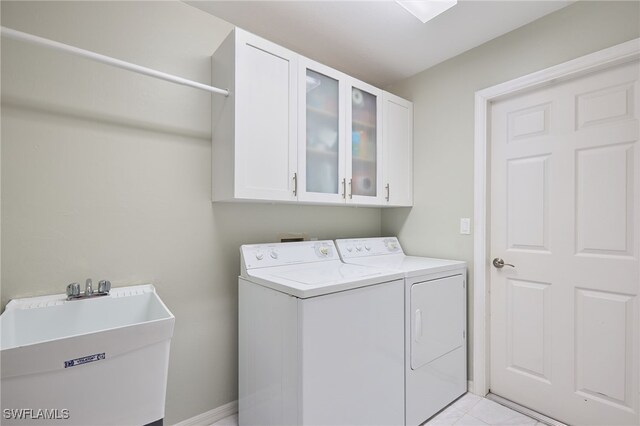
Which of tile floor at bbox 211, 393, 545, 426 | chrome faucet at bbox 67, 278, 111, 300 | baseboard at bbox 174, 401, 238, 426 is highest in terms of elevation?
chrome faucet at bbox 67, 278, 111, 300

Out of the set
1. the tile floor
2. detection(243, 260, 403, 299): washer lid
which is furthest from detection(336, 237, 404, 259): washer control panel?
the tile floor

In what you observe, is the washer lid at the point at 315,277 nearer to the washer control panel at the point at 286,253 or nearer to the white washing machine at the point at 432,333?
the washer control panel at the point at 286,253

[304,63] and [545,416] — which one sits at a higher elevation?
[304,63]

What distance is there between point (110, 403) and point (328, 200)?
56.3 inches

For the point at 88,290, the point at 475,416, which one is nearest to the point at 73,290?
the point at 88,290

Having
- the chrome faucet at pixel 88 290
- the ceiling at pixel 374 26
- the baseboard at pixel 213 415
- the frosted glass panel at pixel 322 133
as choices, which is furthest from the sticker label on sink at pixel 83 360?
the ceiling at pixel 374 26

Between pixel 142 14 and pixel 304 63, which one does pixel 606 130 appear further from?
pixel 142 14

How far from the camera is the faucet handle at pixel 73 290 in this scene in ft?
4.44

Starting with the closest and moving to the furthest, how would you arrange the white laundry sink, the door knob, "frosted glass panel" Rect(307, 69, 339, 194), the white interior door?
the white laundry sink, the white interior door, "frosted glass panel" Rect(307, 69, 339, 194), the door knob

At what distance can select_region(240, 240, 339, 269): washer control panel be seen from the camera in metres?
1.80

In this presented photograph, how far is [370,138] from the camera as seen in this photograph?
229cm

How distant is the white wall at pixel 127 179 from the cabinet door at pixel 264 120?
0.35 metres

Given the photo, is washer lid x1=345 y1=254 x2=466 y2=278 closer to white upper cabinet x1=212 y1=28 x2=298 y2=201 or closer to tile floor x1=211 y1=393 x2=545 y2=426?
white upper cabinet x1=212 y1=28 x2=298 y2=201

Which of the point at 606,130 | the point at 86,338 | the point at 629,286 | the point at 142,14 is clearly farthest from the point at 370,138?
the point at 86,338
